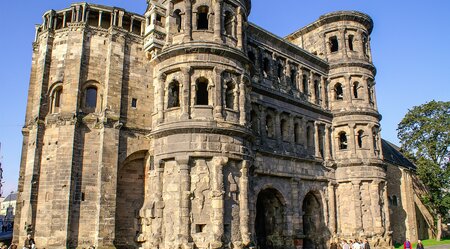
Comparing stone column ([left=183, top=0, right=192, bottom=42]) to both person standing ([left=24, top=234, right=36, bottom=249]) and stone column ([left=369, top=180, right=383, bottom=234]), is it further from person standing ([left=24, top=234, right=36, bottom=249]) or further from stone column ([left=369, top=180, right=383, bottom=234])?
stone column ([left=369, top=180, right=383, bottom=234])

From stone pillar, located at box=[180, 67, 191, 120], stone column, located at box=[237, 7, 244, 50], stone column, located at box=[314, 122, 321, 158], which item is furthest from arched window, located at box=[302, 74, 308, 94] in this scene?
stone pillar, located at box=[180, 67, 191, 120]

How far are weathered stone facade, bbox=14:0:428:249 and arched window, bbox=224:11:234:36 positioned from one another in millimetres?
59

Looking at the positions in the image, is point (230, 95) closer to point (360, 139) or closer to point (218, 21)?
point (218, 21)

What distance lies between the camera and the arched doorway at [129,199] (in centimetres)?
2080

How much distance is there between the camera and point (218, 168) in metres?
18.2

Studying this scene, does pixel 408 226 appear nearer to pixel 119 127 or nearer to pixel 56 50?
pixel 119 127

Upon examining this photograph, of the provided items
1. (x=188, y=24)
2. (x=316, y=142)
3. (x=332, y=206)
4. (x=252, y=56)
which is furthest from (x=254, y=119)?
(x=332, y=206)

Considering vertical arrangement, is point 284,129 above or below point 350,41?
below

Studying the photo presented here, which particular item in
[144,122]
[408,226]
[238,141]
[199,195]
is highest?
[144,122]

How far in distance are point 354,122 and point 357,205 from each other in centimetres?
590

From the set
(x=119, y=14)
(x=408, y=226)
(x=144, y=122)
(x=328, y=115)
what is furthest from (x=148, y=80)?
(x=408, y=226)

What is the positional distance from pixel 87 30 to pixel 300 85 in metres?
14.3

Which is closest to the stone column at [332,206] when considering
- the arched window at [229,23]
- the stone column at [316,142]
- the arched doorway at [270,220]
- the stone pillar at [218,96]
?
the stone column at [316,142]

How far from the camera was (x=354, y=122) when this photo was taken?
2905 centimetres
